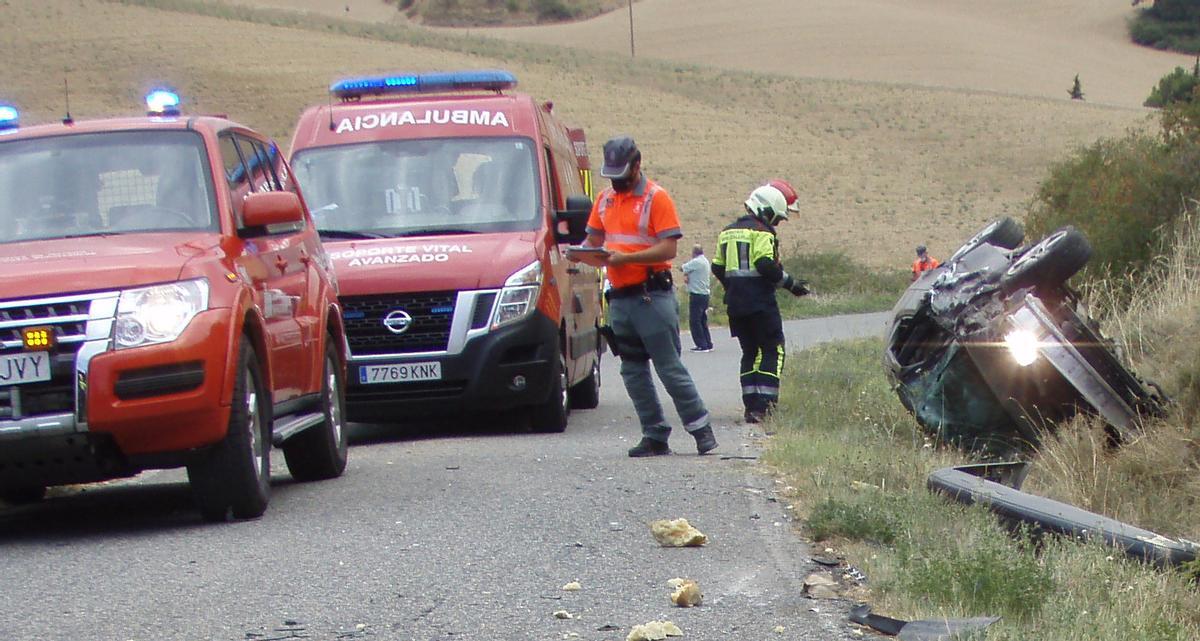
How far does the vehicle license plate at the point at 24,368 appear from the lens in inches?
271

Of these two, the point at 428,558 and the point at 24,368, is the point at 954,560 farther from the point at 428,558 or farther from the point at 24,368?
the point at 24,368

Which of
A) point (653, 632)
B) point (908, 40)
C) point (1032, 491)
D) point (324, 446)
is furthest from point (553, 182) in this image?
point (908, 40)

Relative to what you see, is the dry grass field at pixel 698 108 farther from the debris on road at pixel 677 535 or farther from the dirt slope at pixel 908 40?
the debris on road at pixel 677 535

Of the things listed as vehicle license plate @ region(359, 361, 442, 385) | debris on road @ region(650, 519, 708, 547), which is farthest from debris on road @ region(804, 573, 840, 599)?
vehicle license plate @ region(359, 361, 442, 385)

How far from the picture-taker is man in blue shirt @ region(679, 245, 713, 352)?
24312mm

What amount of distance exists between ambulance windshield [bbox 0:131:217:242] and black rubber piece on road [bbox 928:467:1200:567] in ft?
11.6

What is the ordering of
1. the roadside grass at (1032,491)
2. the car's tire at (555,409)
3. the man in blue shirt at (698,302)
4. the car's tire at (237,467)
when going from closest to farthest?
the roadside grass at (1032,491), the car's tire at (237,467), the car's tire at (555,409), the man in blue shirt at (698,302)

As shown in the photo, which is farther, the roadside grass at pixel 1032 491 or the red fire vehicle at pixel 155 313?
the red fire vehicle at pixel 155 313

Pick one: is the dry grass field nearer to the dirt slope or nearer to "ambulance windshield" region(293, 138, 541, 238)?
the dirt slope

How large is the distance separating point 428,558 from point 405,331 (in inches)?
212

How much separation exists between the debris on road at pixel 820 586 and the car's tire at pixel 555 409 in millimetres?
5893

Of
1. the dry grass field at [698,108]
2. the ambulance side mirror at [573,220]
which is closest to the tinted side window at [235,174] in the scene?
the ambulance side mirror at [573,220]

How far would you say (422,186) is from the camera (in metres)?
12.5

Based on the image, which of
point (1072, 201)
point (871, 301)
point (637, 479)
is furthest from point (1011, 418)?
point (871, 301)
